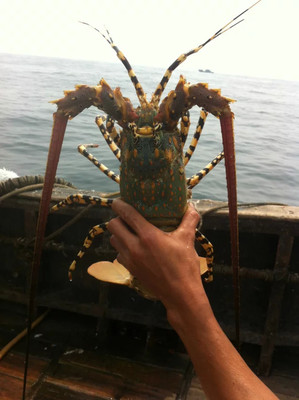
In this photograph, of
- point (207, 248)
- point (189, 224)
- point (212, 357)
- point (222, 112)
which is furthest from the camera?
point (207, 248)

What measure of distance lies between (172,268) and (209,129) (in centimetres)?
2298

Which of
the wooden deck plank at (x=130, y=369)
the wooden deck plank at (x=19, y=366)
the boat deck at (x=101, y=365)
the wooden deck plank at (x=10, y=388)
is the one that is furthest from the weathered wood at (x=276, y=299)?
the wooden deck plank at (x=10, y=388)

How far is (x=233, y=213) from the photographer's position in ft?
6.50

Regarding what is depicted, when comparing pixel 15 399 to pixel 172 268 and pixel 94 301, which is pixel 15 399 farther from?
pixel 172 268

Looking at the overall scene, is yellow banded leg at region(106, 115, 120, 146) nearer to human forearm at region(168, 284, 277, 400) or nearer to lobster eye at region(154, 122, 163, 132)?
lobster eye at region(154, 122, 163, 132)

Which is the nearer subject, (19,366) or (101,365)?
(19,366)

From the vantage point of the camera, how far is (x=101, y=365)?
346 cm

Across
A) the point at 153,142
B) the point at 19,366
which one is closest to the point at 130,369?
the point at 19,366

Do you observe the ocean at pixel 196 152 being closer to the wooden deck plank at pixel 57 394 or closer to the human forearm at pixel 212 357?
the wooden deck plank at pixel 57 394

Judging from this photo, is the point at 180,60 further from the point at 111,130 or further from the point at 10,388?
the point at 10,388

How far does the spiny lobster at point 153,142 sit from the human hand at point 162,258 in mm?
342

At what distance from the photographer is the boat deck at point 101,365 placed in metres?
3.13

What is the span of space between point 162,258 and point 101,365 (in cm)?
222

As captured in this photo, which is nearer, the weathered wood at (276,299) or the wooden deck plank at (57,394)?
the wooden deck plank at (57,394)
